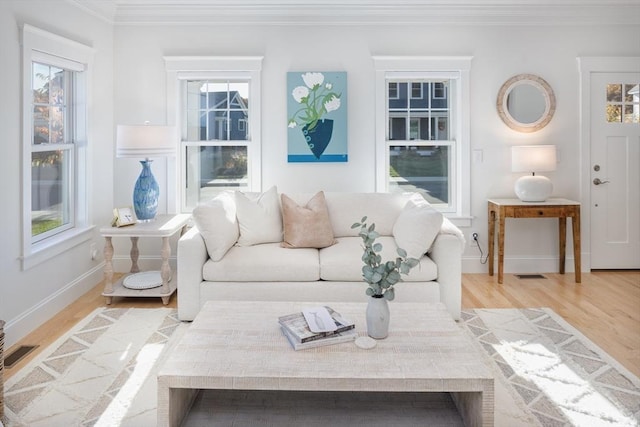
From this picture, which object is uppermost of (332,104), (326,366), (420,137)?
(332,104)

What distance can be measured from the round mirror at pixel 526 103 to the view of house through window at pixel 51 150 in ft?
12.6

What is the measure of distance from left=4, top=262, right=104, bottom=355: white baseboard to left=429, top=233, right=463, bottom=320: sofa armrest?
2785 millimetres

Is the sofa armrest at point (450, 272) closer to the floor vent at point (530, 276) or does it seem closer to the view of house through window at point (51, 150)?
the floor vent at point (530, 276)

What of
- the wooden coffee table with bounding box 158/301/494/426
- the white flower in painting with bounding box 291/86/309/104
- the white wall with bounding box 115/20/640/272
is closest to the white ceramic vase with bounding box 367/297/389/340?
the wooden coffee table with bounding box 158/301/494/426

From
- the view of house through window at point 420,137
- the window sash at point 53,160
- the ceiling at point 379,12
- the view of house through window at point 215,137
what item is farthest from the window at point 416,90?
the window sash at point 53,160

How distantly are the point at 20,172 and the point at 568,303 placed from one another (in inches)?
161

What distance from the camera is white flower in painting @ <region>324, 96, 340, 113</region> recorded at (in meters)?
4.84

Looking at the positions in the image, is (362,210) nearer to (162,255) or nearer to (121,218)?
(162,255)

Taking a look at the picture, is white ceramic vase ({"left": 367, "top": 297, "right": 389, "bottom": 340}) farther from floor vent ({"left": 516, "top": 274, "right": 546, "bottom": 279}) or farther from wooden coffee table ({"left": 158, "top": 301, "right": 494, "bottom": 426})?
floor vent ({"left": 516, "top": 274, "right": 546, "bottom": 279})

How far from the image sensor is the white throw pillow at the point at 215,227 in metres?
3.60

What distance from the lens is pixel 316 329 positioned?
2271mm

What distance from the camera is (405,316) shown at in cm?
262

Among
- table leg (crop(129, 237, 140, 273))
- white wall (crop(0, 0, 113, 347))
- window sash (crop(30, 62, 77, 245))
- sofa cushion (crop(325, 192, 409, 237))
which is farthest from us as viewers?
table leg (crop(129, 237, 140, 273))

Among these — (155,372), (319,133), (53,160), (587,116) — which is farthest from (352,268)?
(587,116)
